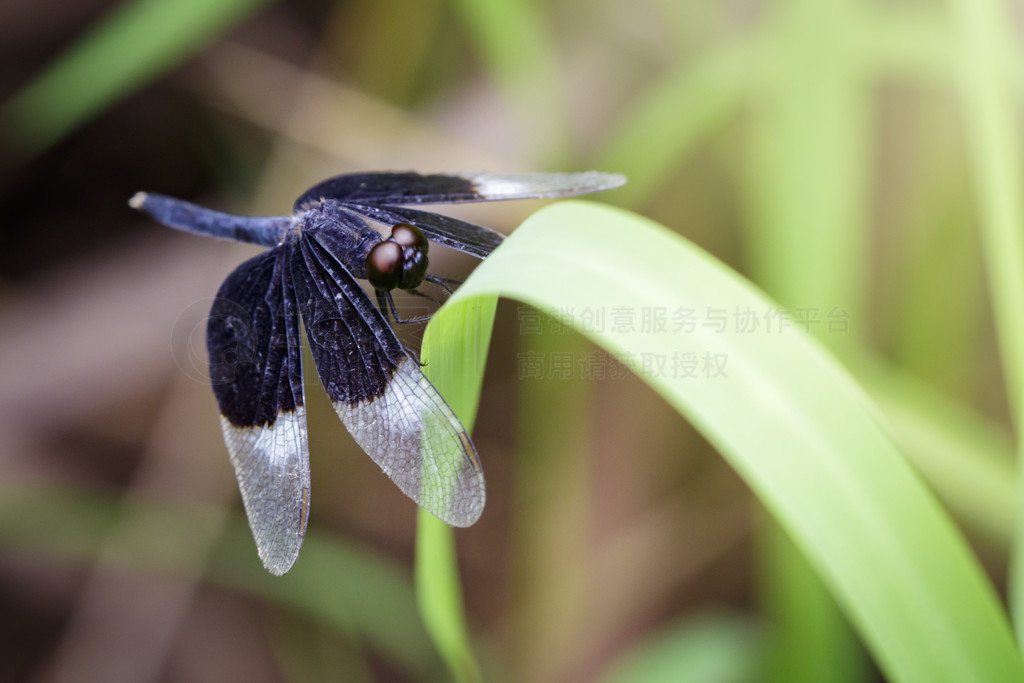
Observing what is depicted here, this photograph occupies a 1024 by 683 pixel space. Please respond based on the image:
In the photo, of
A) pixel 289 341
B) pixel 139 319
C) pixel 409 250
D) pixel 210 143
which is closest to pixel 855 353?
pixel 409 250

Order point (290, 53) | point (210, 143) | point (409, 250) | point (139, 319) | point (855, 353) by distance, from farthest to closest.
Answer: point (290, 53)
point (210, 143)
point (139, 319)
point (855, 353)
point (409, 250)

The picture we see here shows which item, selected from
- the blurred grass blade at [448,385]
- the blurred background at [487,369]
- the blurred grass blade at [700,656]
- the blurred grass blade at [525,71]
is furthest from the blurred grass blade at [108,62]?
the blurred grass blade at [700,656]

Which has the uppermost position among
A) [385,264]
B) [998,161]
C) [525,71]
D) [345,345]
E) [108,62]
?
[998,161]

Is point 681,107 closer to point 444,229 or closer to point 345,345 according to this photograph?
point 444,229

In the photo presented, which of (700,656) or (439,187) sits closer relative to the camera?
(439,187)

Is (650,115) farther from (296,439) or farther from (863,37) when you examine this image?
(296,439)

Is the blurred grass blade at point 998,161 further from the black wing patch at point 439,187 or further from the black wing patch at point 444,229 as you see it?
the black wing patch at point 444,229

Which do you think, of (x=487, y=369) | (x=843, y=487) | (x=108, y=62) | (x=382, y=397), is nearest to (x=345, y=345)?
(x=382, y=397)
